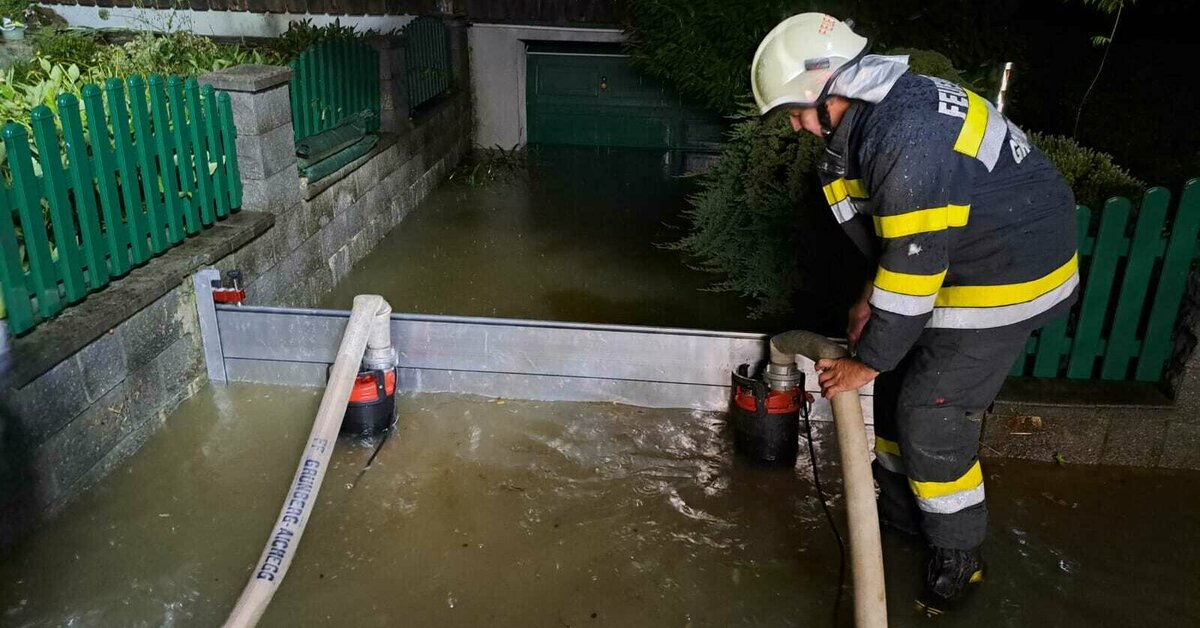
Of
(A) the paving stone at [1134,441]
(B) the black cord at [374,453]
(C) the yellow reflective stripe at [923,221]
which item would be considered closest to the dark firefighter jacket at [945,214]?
(C) the yellow reflective stripe at [923,221]

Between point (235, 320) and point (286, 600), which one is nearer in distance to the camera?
point (286, 600)

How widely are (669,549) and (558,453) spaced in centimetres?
88

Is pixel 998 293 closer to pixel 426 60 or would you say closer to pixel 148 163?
pixel 148 163

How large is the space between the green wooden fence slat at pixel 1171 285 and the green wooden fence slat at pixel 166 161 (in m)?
4.96

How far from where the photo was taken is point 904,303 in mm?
2750

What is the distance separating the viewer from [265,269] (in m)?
5.37

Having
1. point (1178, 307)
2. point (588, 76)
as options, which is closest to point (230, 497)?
point (1178, 307)

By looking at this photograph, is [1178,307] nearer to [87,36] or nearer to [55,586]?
[55,586]

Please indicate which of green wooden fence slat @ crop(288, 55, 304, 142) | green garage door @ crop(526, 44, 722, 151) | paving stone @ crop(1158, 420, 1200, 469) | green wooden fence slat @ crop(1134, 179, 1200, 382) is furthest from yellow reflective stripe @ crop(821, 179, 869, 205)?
green garage door @ crop(526, 44, 722, 151)

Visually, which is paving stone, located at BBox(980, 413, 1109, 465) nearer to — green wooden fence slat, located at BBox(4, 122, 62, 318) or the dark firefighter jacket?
the dark firefighter jacket

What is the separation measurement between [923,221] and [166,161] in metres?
3.77

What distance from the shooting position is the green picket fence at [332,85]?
606 cm

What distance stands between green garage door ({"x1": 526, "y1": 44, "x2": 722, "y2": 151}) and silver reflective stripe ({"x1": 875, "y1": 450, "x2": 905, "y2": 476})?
8124 millimetres

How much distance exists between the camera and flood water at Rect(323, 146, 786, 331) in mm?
6262
